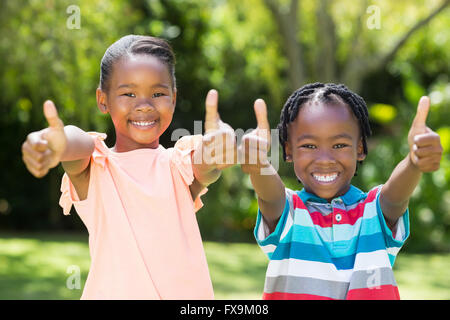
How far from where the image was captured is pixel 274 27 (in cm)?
1171

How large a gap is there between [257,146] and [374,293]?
0.83 meters

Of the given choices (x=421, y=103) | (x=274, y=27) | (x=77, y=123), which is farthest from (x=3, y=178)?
(x=421, y=103)

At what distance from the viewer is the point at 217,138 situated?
7.54ft

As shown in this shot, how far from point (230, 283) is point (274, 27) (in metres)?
6.01

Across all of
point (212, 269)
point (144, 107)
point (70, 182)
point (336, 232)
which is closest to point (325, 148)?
point (336, 232)

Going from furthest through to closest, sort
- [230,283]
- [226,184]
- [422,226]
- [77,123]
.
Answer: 1. [226,184]
2. [422,226]
3. [77,123]
4. [230,283]

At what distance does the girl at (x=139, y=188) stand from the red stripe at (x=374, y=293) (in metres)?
0.62

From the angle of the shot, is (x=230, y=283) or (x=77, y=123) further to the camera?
(x=77, y=123)

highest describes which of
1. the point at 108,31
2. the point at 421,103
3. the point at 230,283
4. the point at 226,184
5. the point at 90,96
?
the point at 108,31

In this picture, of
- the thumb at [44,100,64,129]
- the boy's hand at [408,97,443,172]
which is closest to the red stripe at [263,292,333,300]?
the boy's hand at [408,97,443,172]

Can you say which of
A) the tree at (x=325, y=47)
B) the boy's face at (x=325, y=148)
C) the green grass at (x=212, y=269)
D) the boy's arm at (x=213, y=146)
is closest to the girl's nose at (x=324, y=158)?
the boy's face at (x=325, y=148)

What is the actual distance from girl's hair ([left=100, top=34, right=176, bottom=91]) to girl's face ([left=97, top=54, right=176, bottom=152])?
0.03m

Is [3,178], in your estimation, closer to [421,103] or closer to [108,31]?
[108,31]

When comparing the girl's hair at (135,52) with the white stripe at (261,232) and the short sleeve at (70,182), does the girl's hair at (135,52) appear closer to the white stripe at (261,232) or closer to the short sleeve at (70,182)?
the short sleeve at (70,182)
